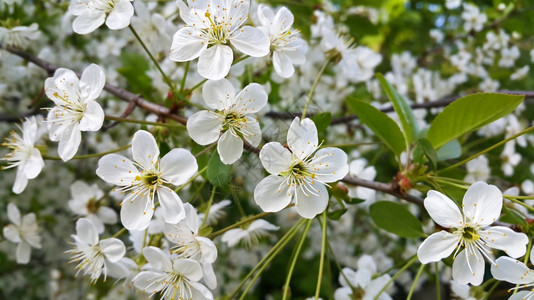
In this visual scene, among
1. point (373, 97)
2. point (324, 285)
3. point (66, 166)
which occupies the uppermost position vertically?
point (373, 97)

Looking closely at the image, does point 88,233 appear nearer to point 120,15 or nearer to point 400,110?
point 120,15

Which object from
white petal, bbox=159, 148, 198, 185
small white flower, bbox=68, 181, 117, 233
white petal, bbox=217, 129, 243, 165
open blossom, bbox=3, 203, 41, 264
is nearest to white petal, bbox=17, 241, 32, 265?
open blossom, bbox=3, 203, 41, 264

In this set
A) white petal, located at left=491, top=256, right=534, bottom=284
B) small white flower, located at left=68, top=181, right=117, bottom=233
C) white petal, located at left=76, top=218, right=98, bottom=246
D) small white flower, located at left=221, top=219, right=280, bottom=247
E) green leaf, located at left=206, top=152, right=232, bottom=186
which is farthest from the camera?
small white flower, located at left=68, top=181, right=117, bottom=233

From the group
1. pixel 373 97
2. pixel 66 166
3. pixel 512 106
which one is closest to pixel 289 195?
pixel 512 106

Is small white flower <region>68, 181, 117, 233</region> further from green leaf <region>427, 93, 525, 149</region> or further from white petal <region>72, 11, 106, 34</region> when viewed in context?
green leaf <region>427, 93, 525, 149</region>

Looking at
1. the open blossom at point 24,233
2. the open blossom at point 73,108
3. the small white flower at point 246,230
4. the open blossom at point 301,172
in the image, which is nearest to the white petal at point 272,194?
the open blossom at point 301,172

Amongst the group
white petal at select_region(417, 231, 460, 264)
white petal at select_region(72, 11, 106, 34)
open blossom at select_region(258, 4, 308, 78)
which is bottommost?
white petal at select_region(417, 231, 460, 264)

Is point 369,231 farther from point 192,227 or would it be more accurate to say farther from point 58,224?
point 192,227
